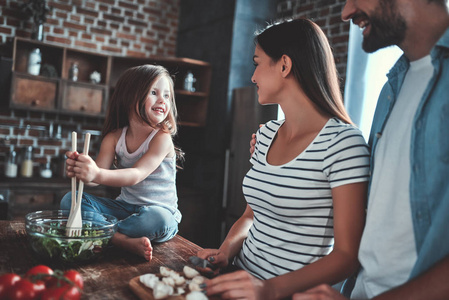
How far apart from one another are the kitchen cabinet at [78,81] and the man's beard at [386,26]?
110 inches

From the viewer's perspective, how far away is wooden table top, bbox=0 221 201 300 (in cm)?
110

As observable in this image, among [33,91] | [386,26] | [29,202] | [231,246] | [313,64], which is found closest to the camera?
[386,26]

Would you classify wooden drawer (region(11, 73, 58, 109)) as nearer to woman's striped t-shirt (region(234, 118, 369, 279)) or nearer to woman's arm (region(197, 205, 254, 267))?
woman's arm (region(197, 205, 254, 267))

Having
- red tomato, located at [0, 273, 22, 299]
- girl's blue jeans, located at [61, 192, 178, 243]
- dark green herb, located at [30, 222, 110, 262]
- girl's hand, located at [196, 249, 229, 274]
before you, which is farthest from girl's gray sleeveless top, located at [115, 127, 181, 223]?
red tomato, located at [0, 273, 22, 299]

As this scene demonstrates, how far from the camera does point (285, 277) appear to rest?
3.75 feet

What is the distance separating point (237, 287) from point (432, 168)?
585mm

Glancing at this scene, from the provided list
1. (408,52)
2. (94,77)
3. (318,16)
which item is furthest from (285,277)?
(94,77)

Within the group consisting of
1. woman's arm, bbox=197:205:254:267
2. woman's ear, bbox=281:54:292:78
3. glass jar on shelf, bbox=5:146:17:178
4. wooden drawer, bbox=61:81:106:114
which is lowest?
glass jar on shelf, bbox=5:146:17:178

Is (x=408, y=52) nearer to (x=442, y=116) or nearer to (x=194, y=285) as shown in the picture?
(x=442, y=116)

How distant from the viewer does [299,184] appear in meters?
1.30

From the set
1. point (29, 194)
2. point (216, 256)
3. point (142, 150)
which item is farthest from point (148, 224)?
point (29, 194)

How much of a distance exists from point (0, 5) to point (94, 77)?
1073 mm

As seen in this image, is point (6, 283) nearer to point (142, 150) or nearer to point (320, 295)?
point (320, 295)

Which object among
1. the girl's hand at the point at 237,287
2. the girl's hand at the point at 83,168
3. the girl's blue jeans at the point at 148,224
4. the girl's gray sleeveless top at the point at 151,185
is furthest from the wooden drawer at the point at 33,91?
the girl's hand at the point at 237,287
